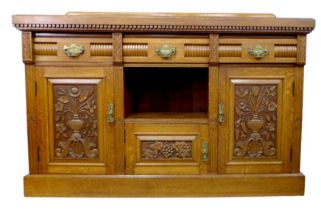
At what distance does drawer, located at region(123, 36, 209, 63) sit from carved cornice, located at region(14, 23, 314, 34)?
6 centimetres

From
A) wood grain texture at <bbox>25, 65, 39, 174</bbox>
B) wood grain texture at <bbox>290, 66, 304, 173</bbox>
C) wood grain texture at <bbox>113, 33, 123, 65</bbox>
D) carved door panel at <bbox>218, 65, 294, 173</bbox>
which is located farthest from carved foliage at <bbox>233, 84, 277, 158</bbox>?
wood grain texture at <bbox>25, 65, 39, 174</bbox>

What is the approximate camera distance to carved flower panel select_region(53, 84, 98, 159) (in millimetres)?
2770

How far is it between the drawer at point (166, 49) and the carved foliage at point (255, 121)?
36cm

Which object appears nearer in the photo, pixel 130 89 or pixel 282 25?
pixel 282 25

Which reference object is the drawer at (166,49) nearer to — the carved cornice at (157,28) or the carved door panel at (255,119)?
the carved cornice at (157,28)

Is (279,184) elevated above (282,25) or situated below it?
below

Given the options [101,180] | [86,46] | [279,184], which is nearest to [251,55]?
[279,184]

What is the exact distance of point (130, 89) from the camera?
3.26m

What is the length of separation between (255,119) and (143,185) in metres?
0.91

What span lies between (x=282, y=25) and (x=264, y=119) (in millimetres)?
651

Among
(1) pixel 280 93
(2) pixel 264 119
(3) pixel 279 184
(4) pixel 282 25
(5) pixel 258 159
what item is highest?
(4) pixel 282 25

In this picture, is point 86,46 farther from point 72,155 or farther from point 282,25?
point 282,25

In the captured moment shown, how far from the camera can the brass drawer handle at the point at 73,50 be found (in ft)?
8.90

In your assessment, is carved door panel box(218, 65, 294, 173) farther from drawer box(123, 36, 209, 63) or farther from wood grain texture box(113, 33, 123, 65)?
wood grain texture box(113, 33, 123, 65)
